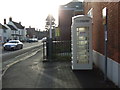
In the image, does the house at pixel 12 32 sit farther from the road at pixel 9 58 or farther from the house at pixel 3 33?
the road at pixel 9 58

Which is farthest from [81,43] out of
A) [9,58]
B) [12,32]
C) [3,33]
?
[12,32]

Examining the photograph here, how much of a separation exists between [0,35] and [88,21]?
65.5 m

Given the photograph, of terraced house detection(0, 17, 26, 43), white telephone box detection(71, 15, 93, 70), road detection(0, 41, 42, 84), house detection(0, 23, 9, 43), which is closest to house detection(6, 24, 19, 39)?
terraced house detection(0, 17, 26, 43)

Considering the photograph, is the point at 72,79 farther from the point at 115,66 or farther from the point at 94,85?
the point at 115,66

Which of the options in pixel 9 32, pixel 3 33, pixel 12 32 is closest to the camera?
pixel 3 33

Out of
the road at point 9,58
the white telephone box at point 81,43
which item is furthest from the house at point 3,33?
the white telephone box at point 81,43

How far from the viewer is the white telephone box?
11.3m

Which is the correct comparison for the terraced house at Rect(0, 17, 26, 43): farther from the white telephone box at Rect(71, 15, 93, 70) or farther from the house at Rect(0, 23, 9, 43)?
the white telephone box at Rect(71, 15, 93, 70)

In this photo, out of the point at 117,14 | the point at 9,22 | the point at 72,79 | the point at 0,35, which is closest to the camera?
the point at 117,14

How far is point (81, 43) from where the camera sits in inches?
451

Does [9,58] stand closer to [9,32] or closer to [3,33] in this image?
[3,33]

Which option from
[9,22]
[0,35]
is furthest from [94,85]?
[9,22]

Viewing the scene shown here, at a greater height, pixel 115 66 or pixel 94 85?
pixel 115 66

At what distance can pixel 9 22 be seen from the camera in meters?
98.0
